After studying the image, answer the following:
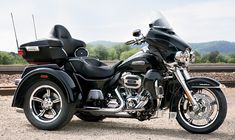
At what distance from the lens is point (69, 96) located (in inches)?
317

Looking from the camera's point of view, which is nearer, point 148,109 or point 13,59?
point 148,109

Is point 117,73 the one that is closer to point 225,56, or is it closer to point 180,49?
point 180,49

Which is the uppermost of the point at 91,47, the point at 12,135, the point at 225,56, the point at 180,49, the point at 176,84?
the point at 180,49

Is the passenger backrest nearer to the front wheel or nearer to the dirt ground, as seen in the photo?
the dirt ground

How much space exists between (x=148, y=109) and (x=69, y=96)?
3.68 feet

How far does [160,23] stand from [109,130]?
65.9 inches

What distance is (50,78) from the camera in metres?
8.29

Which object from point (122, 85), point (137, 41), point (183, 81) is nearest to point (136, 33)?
point (137, 41)

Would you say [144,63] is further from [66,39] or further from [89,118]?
[89,118]

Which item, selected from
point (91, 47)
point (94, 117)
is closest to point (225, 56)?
point (91, 47)

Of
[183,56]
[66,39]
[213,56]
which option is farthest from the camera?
[213,56]

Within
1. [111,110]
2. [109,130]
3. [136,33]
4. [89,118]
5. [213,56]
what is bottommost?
[213,56]

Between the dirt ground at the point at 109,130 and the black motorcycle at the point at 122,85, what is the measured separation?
0.19 meters

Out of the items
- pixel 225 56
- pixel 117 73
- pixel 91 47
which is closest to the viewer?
pixel 117 73
